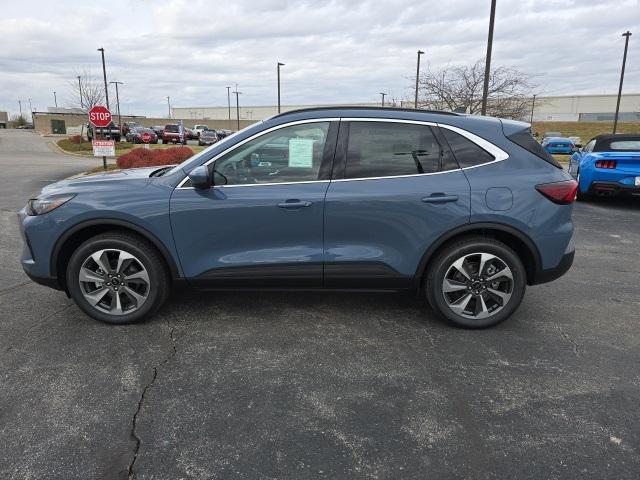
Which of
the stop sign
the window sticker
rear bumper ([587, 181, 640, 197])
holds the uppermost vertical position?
the stop sign

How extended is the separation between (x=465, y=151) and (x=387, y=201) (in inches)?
28.8

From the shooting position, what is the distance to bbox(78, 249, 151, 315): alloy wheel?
12.4 feet

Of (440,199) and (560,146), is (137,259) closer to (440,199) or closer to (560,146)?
(440,199)

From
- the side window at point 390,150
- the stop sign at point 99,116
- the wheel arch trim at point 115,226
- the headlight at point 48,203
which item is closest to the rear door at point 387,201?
the side window at point 390,150

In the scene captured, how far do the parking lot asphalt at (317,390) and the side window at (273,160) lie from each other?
1.20m

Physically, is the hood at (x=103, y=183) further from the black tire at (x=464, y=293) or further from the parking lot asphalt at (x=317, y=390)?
the black tire at (x=464, y=293)

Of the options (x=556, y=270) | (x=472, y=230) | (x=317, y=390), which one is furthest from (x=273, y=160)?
(x=556, y=270)

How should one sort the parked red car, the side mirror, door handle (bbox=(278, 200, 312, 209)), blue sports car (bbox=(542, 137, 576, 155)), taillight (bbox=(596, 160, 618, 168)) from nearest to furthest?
the side mirror
door handle (bbox=(278, 200, 312, 209))
taillight (bbox=(596, 160, 618, 168))
blue sports car (bbox=(542, 137, 576, 155))
the parked red car

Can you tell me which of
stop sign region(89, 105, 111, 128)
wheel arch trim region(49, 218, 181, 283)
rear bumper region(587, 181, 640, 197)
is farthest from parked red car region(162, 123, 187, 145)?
wheel arch trim region(49, 218, 181, 283)

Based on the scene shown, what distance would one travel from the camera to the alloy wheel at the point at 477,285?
3805mm

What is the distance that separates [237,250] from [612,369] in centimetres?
277

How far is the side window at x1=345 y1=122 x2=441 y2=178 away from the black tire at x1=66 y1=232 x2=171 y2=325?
64.2 inches

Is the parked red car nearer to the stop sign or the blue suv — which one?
the stop sign

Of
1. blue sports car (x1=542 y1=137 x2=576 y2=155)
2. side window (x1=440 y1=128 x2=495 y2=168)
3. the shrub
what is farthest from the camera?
blue sports car (x1=542 y1=137 x2=576 y2=155)
